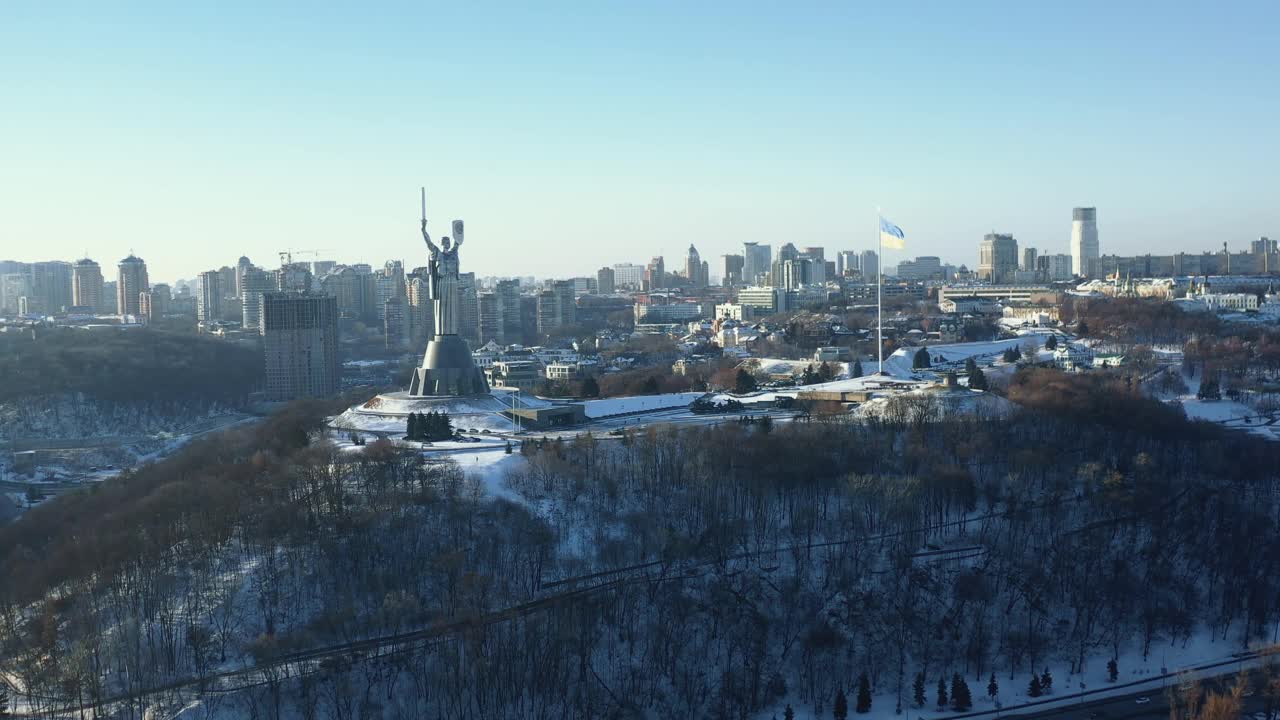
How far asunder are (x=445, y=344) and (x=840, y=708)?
857 inches

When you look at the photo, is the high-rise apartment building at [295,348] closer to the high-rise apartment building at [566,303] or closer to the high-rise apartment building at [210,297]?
the high-rise apartment building at [566,303]

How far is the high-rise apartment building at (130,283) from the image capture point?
419ft

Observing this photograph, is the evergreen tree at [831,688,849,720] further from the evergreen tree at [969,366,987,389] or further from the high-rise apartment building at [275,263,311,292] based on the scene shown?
the high-rise apartment building at [275,263,311,292]

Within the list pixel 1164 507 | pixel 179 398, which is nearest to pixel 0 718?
pixel 1164 507

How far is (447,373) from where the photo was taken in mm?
45312

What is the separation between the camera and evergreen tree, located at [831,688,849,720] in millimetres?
27156

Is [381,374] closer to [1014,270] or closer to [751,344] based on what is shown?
[751,344]

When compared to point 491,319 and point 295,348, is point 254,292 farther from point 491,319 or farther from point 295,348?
point 295,348

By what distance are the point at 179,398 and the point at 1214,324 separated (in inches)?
2109

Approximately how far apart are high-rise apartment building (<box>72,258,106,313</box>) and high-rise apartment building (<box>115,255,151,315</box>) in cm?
516

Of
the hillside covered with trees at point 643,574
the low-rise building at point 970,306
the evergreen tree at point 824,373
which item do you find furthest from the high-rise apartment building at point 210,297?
the hillside covered with trees at point 643,574

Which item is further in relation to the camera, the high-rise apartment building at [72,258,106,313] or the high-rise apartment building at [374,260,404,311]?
the high-rise apartment building at [72,258,106,313]

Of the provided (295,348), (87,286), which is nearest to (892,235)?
(295,348)

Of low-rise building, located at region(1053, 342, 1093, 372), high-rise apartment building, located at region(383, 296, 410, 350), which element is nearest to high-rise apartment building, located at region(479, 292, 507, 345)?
high-rise apartment building, located at region(383, 296, 410, 350)
